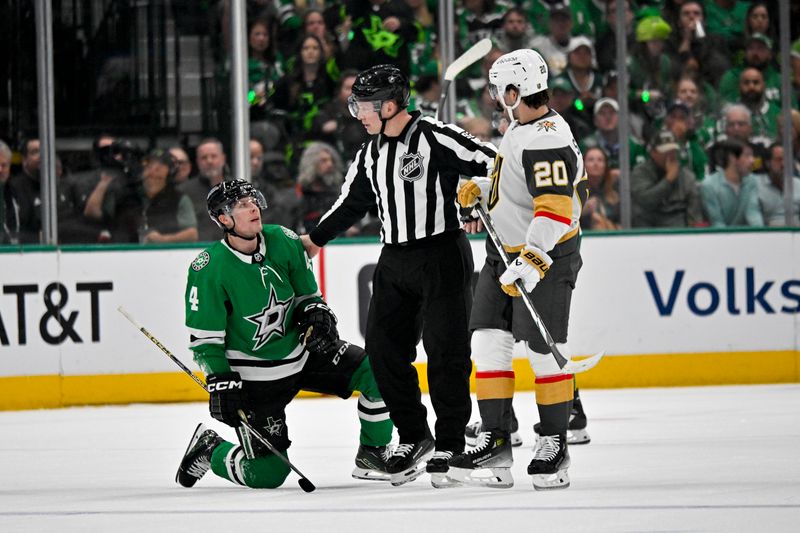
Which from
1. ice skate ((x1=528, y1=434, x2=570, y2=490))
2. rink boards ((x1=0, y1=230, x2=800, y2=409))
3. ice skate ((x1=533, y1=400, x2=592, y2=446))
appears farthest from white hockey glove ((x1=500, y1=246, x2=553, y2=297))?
rink boards ((x1=0, y1=230, x2=800, y2=409))

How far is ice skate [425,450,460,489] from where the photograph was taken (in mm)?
4305

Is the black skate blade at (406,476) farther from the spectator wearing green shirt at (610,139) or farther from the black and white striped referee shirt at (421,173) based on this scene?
the spectator wearing green shirt at (610,139)

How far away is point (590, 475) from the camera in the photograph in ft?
14.8

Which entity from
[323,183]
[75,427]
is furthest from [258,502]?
[323,183]

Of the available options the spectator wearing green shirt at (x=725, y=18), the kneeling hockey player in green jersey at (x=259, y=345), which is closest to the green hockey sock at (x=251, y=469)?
the kneeling hockey player in green jersey at (x=259, y=345)

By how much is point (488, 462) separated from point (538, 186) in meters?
0.80

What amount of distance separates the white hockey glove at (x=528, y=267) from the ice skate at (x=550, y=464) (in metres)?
0.45

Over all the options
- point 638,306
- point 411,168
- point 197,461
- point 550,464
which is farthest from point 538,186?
point 638,306

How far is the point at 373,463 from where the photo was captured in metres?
4.47

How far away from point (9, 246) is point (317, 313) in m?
3.12

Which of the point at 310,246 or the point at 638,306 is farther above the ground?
the point at 310,246

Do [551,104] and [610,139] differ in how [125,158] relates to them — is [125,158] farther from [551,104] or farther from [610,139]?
[610,139]

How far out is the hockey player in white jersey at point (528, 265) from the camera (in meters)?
4.10

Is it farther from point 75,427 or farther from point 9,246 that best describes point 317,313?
point 9,246
